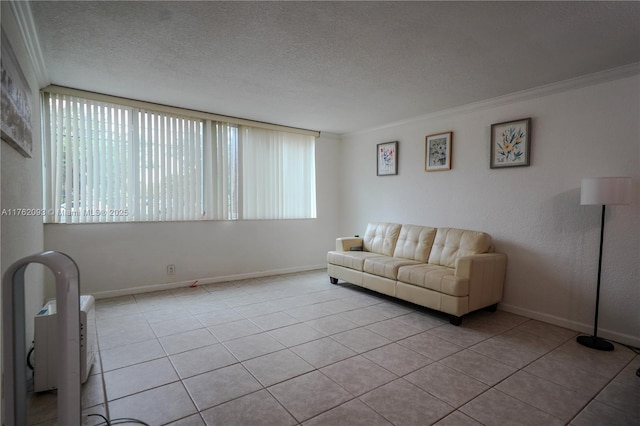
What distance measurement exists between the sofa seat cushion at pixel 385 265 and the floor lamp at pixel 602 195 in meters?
1.74

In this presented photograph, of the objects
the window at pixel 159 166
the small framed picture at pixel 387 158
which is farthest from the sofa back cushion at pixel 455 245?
the window at pixel 159 166

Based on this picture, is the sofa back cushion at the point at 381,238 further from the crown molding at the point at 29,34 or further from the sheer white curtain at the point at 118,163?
the crown molding at the point at 29,34

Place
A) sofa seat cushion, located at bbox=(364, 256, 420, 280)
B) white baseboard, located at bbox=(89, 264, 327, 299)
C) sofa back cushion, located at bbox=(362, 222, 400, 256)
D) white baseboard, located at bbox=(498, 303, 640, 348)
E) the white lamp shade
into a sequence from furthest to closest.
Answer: sofa back cushion, located at bbox=(362, 222, 400, 256), white baseboard, located at bbox=(89, 264, 327, 299), sofa seat cushion, located at bbox=(364, 256, 420, 280), white baseboard, located at bbox=(498, 303, 640, 348), the white lamp shade

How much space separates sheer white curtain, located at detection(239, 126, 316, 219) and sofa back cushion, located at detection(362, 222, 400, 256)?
51.0 inches

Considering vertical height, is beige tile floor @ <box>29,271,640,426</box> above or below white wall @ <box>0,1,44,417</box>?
below

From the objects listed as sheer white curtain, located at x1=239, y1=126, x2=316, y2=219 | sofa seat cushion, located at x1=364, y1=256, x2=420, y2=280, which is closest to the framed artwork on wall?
sheer white curtain, located at x1=239, y1=126, x2=316, y2=219

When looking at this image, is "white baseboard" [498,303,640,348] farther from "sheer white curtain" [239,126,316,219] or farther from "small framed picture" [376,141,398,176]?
"sheer white curtain" [239,126,316,219]

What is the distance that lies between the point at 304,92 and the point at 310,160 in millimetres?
2212

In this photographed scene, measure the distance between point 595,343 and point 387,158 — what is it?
333cm

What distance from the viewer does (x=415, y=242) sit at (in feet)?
14.1

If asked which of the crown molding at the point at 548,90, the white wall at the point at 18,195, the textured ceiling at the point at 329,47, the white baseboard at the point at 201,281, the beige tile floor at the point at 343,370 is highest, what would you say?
the textured ceiling at the point at 329,47

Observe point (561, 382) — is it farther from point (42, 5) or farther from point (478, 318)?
point (42, 5)

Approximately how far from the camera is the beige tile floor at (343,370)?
1.87m

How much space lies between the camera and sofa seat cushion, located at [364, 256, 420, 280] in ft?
12.6
